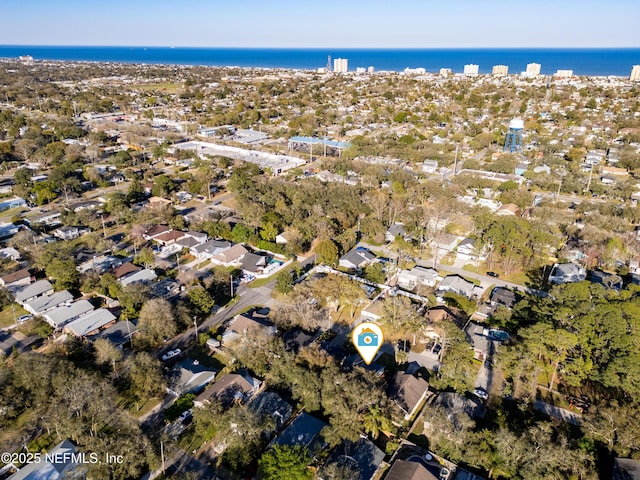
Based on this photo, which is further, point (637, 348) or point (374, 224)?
point (374, 224)

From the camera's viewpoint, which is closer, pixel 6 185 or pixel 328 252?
pixel 328 252

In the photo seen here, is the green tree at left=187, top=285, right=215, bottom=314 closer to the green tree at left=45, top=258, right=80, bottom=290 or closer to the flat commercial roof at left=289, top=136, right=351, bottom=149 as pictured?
the green tree at left=45, top=258, right=80, bottom=290

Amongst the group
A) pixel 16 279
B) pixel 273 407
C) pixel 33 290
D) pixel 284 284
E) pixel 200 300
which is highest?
pixel 200 300

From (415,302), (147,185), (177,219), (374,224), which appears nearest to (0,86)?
(147,185)

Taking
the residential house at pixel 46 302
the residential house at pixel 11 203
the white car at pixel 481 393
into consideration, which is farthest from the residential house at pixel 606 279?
the residential house at pixel 11 203

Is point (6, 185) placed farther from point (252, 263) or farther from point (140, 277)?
point (252, 263)

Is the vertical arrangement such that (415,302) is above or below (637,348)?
below

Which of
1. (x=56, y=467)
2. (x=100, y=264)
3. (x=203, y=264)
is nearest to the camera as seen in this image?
(x=56, y=467)

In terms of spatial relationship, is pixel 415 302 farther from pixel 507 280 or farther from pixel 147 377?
pixel 147 377

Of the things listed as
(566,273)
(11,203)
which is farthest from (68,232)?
(566,273)
